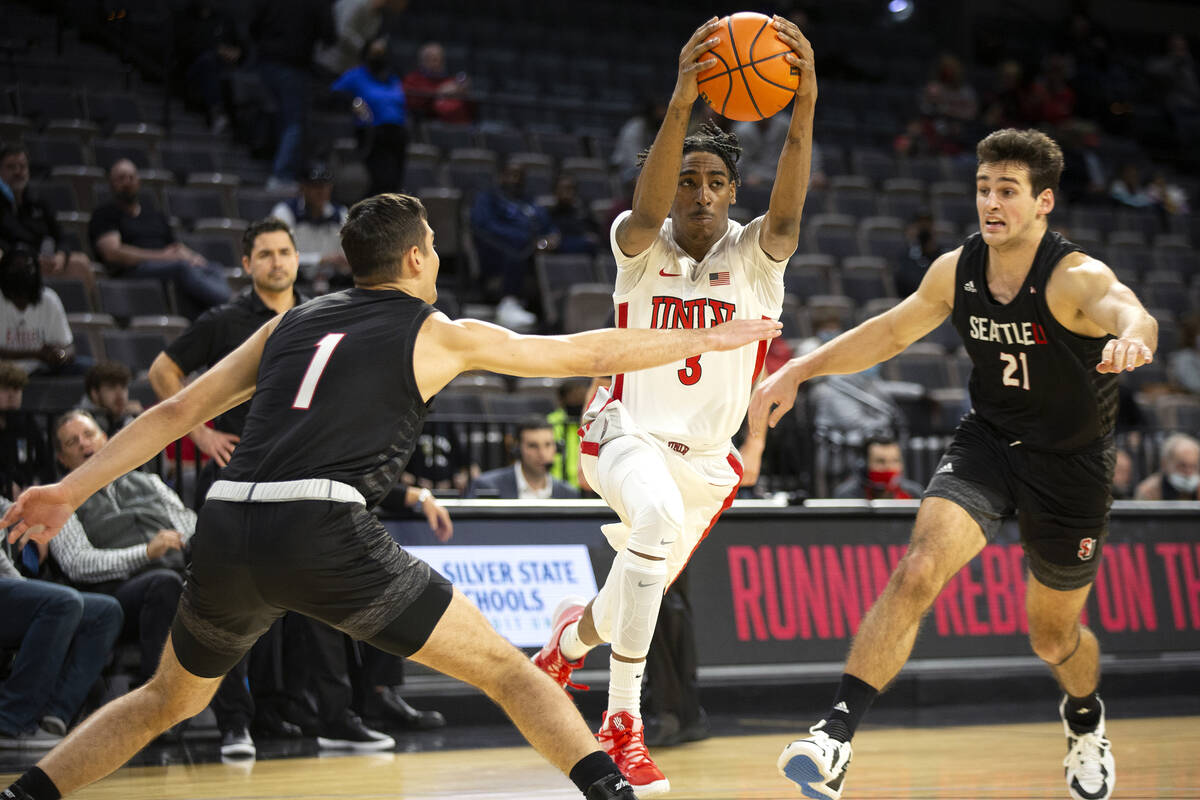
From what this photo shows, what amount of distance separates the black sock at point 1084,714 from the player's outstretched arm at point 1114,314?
1572 mm

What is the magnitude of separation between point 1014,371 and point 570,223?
843 centimetres

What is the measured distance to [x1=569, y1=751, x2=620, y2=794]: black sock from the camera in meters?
3.79

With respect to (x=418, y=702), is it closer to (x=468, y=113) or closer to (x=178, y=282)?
(x=178, y=282)

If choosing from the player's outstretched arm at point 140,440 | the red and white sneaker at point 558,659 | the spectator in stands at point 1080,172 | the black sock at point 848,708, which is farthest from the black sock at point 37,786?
the spectator in stands at point 1080,172

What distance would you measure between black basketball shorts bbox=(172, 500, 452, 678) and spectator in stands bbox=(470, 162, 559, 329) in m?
8.59

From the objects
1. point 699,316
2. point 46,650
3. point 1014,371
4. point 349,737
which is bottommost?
point 349,737

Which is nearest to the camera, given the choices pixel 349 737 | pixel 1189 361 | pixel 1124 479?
pixel 349 737

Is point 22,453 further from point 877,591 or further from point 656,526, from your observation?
point 877,591

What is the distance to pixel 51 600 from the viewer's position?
6633 mm

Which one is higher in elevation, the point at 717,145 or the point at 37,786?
the point at 717,145

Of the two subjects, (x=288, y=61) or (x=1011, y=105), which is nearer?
(x=288, y=61)

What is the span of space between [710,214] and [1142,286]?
39.0 feet

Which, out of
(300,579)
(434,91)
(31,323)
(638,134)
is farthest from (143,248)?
(300,579)

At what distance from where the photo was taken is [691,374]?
17.2ft
